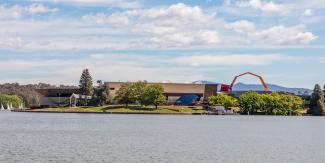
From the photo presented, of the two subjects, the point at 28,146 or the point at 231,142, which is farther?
the point at 231,142

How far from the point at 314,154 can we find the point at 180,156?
16497mm

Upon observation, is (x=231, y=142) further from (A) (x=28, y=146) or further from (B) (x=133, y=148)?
(A) (x=28, y=146)

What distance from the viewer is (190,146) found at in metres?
74.4

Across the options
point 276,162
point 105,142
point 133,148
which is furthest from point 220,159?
point 105,142

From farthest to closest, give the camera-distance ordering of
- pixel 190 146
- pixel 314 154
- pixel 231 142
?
pixel 231 142 < pixel 190 146 < pixel 314 154

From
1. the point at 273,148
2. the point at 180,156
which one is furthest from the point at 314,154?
the point at 180,156

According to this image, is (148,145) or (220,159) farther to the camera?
(148,145)

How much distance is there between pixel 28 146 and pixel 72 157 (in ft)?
40.1

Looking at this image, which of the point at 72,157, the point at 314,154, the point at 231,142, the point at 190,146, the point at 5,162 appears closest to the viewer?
the point at 5,162

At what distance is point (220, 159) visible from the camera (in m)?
61.8

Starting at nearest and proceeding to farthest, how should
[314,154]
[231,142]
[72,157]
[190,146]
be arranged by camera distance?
[72,157], [314,154], [190,146], [231,142]

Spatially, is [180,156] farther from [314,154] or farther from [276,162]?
[314,154]

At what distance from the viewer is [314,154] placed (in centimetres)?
6925

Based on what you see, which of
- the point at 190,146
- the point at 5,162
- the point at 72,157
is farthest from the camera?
the point at 190,146
